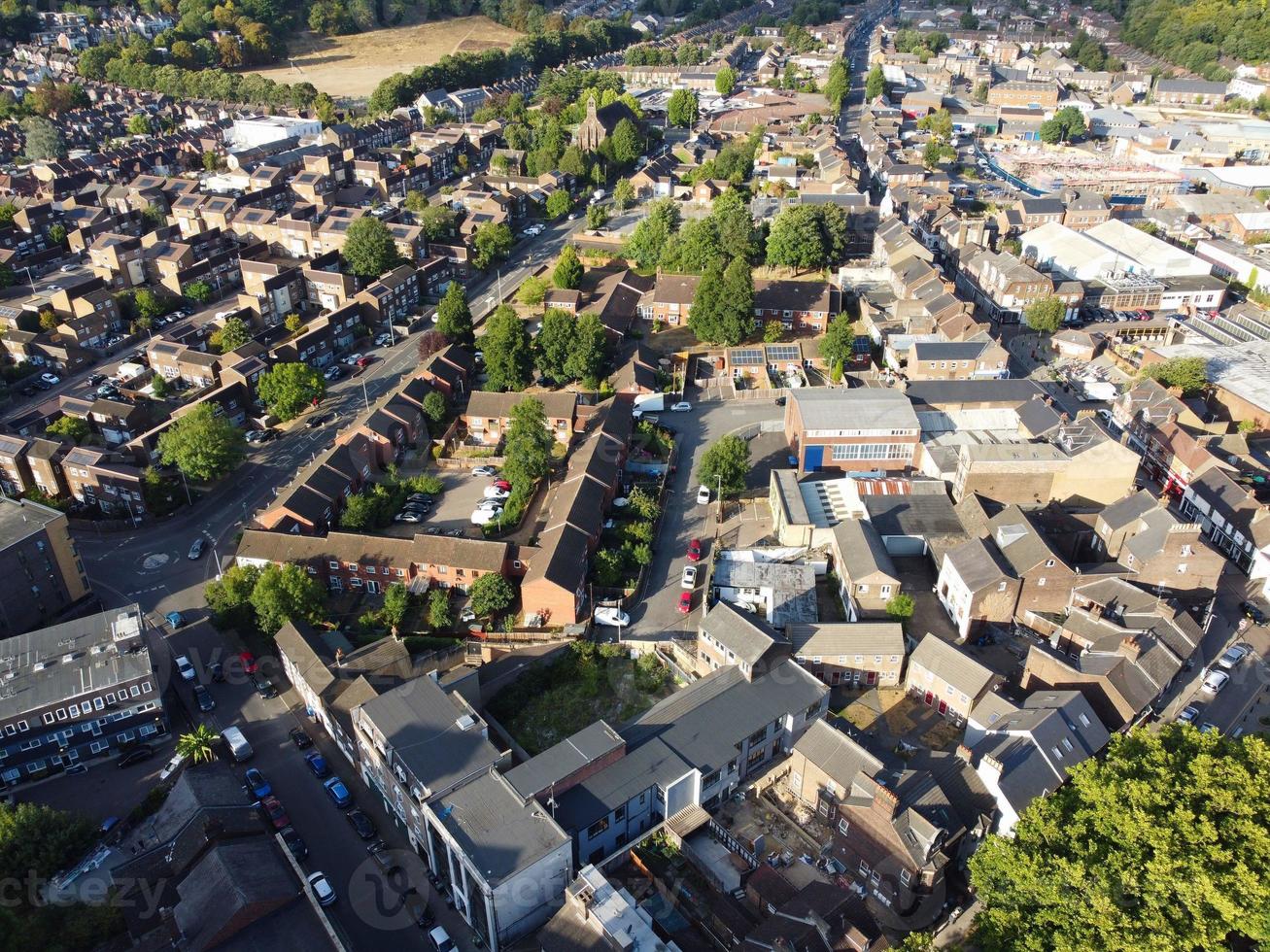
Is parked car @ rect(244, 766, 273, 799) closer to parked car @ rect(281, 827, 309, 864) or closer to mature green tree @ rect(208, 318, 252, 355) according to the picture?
parked car @ rect(281, 827, 309, 864)

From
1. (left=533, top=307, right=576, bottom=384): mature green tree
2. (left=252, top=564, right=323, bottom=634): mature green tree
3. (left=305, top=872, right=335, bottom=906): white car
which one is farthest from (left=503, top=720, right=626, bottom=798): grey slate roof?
(left=533, top=307, right=576, bottom=384): mature green tree

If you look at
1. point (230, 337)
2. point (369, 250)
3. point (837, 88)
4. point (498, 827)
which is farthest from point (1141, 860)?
point (837, 88)

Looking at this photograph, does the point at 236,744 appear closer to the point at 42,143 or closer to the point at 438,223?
the point at 438,223

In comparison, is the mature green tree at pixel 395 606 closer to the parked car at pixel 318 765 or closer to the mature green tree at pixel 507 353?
the parked car at pixel 318 765

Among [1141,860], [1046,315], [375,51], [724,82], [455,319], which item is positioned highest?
[375,51]

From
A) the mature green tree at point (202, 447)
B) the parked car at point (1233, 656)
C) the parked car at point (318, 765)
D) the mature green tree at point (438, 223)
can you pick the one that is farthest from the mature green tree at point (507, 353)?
the parked car at point (1233, 656)

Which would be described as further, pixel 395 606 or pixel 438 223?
pixel 438 223

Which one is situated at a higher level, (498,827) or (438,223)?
(438,223)
